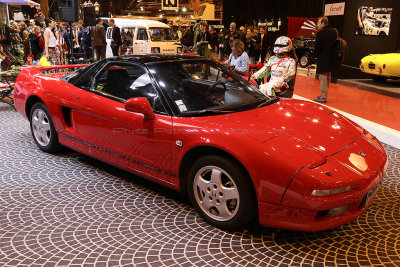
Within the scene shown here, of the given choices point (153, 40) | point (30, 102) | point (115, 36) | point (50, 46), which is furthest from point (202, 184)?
point (153, 40)

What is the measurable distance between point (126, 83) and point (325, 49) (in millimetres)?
5452

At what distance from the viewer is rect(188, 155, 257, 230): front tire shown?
2.54 meters

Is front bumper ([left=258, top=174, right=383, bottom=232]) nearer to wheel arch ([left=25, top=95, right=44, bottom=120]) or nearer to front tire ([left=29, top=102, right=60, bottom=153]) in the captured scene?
front tire ([left=29, top=102, right=60, bottom=153])

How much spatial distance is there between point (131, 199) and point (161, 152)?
2.25ft

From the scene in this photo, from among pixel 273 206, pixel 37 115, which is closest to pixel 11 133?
pixel 37 115

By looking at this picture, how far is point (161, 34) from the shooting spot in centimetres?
1549

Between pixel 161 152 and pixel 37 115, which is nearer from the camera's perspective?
pixel 161 152

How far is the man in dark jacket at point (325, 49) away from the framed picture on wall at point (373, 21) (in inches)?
193

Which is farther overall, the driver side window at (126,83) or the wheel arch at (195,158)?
the driver side window at (126,83)

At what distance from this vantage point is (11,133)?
215 inches

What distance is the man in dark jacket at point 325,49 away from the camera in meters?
7.42

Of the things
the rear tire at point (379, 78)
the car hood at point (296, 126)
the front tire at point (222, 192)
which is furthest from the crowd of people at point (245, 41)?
the front tire at point (222, 192)

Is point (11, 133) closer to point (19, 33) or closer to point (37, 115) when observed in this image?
point (37, 115)

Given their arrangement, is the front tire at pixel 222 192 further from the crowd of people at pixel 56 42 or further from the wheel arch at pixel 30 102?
the crowd of people at pixel 56 42
